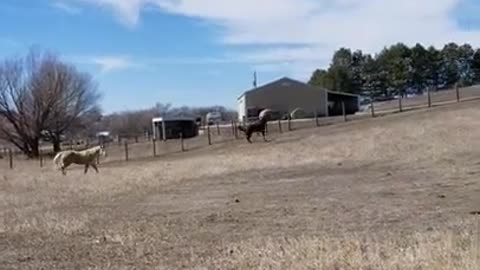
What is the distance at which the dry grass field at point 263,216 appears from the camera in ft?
32.8

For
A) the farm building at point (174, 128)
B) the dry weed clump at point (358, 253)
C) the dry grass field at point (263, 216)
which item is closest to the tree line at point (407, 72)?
the farm building at point (174, 128)

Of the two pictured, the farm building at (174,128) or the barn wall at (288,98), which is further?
the barn wall at (288,98)

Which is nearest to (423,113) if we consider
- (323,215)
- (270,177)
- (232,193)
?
(270,177)

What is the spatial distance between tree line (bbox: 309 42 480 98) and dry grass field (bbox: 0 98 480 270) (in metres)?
97.7

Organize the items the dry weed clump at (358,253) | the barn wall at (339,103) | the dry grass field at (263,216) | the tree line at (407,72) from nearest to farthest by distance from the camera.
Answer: the dry weed clump at (358,253)
the dry grass field at (263,216)
the barn wall at (339,103)
the tree line at (407,72)

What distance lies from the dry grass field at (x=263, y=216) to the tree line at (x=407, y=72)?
9773 centimetres

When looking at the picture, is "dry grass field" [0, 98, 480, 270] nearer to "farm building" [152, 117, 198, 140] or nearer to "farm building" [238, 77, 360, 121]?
"farm building" [152, 117, 198, 140]

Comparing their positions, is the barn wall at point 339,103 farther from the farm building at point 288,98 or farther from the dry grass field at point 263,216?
the dry grass field at point 263,216

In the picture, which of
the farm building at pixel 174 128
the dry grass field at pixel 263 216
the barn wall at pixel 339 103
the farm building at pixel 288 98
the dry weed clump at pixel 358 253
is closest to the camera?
the dry weed clump at pixel 358 253

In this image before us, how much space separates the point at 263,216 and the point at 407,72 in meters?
117

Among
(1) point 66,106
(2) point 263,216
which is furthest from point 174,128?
(2) point 263,216

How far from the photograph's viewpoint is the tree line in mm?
130125

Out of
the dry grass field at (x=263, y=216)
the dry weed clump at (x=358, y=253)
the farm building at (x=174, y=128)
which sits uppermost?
the farm building at (x=174, y=128)

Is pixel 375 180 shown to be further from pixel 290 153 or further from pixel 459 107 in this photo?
pixel 459 107
